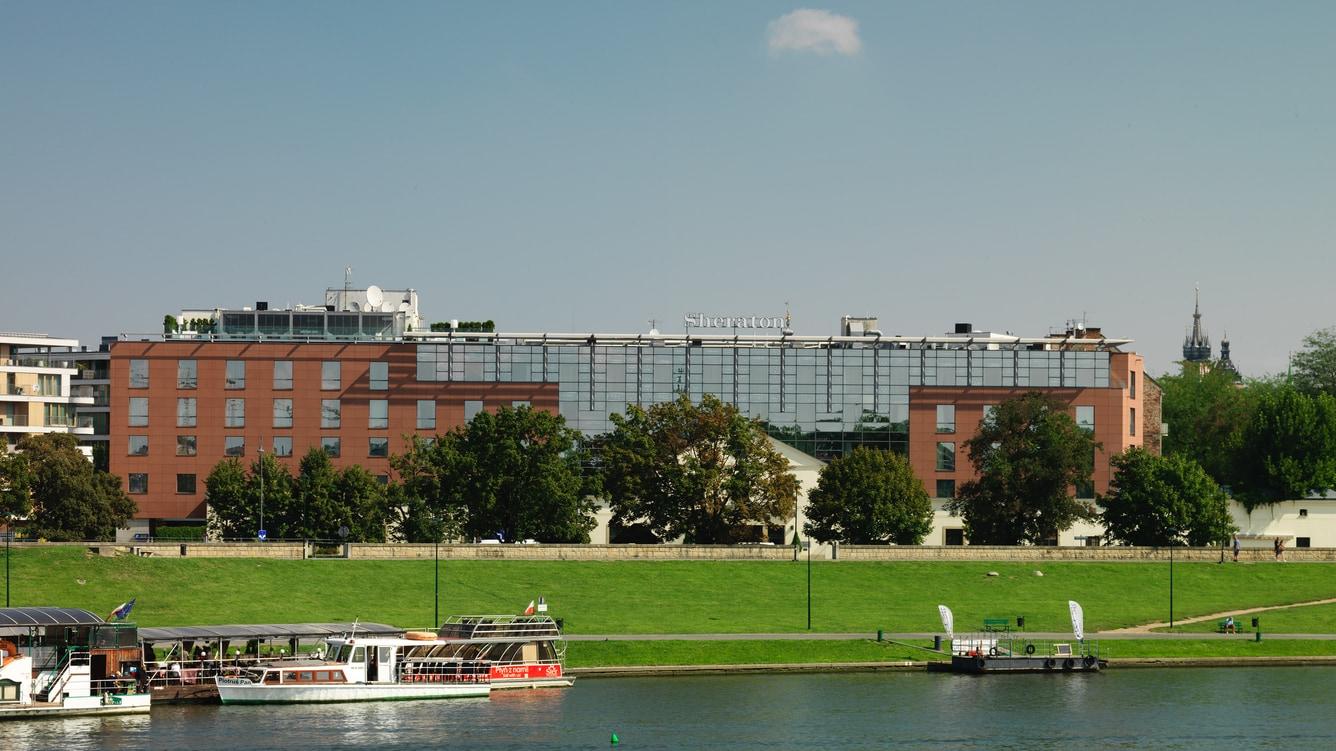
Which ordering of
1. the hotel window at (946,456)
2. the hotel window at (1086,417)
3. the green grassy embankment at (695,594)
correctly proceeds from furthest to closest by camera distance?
the hotel window at (946,456) → the hotel window at (1086,417) → the green grassy embankment at (695,594)

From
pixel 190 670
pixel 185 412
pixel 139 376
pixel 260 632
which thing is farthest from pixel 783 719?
pixel 139 376

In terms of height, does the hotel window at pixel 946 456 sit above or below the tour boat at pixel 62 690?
above

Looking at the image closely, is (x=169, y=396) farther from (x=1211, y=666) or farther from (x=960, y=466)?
(x=1211, y=666)

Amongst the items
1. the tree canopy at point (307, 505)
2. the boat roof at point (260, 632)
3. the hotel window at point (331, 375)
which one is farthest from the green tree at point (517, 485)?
the boat roof at point (260, 632)

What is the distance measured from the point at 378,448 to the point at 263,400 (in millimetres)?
11004

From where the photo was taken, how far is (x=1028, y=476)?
141 metres

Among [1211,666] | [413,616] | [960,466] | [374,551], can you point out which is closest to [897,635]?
[1211,666]

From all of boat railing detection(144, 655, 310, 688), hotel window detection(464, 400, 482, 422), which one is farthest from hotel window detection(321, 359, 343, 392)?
boat railing detection(144, 655, 310, 688)

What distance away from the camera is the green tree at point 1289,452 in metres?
163

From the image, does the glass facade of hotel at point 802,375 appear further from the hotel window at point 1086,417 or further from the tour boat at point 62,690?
the tour boat at point 62,690

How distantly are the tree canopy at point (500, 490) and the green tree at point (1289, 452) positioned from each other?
206 ft

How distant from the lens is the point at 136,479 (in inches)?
6526

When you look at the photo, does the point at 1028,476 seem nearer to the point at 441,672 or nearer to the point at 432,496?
the point at 432,496

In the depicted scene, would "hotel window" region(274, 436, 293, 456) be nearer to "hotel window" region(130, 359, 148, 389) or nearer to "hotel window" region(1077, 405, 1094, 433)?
"hotel window" region(130, 359, 148, 389)
